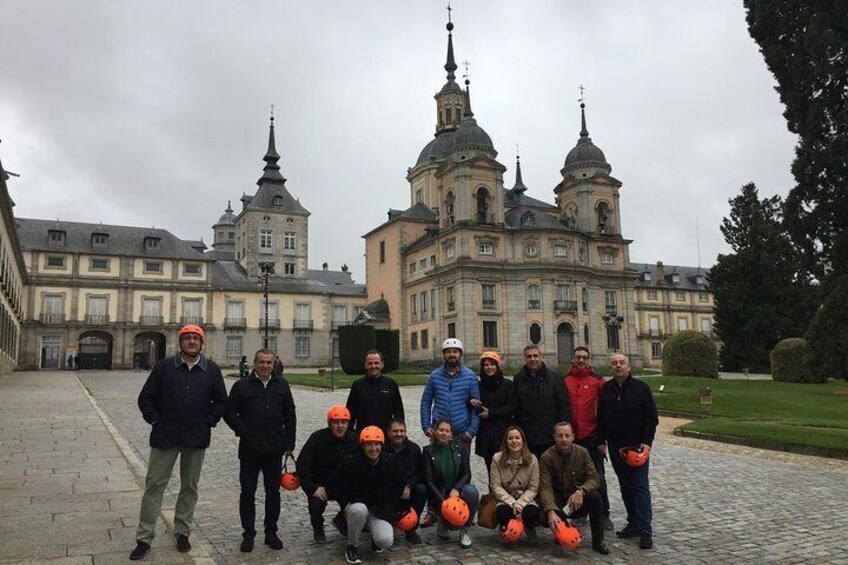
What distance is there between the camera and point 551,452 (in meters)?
6.86

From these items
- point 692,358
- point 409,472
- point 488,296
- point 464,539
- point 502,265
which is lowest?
point 464,539

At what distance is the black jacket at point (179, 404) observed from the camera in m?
6.29

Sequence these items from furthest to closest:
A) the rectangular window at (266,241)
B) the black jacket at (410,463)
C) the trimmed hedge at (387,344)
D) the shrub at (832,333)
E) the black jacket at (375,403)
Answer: the rectangular window at (266,241) → the trimmed hedge at (387,344) → the shrub at (832,333) → the black jacket at (375,403) → the black jacket at (410,463)

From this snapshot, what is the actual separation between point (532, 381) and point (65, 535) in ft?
16.5

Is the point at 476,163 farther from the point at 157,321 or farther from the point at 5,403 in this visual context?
the point at 5,403

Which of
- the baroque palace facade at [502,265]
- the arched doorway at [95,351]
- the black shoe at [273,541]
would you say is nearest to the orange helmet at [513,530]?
the black shoe at [273,541]

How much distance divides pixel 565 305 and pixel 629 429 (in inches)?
1777

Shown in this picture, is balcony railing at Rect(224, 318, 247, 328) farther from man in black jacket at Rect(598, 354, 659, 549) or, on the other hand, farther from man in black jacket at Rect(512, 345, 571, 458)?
man in black jacket at Rect(598, 354, 659, 549)

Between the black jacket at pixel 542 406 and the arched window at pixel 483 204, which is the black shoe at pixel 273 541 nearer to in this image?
the black jacket at pixel 542 406

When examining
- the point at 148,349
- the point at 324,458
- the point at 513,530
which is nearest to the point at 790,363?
the point at 513,530

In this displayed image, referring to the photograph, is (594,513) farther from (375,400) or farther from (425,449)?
(375,400)

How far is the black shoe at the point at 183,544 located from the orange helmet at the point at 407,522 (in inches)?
78.1

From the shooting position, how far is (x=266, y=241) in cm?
6794

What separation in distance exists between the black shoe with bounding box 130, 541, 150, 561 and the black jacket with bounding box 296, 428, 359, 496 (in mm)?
1485
